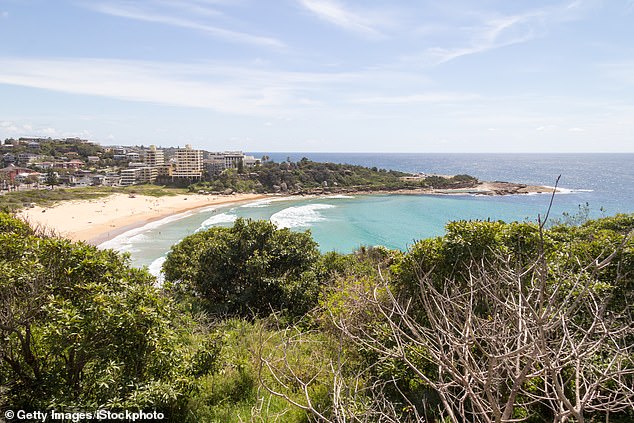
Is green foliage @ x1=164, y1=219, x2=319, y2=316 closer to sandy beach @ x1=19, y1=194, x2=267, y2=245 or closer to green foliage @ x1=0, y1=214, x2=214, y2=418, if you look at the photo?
green foliage @ x1=0, y1=214, x2=214, y2=418

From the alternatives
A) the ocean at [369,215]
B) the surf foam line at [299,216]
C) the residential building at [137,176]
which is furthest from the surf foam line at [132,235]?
the residential building at [137,176]

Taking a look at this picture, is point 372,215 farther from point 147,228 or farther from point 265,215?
point 147,228

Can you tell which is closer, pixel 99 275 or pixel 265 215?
pixel 99 275

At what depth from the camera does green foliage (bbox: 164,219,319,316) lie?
12391mm

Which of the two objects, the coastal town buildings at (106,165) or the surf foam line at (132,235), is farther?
the coastal town buildings at (106,165)

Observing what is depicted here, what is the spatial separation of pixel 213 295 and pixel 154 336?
8383 mm

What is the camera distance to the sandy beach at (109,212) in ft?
124

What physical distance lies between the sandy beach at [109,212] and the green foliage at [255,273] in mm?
23381

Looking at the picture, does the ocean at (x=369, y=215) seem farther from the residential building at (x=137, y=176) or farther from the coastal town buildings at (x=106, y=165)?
the residential building at (x=137, y=176)

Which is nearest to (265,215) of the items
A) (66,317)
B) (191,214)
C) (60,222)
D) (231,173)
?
(191,214)

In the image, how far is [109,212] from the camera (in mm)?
49094

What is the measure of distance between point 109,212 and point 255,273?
4401 cm

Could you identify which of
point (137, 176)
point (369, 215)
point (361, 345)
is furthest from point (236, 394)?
point (137, 176)

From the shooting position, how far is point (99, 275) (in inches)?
249
